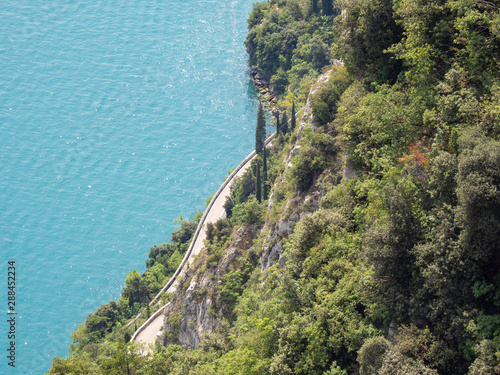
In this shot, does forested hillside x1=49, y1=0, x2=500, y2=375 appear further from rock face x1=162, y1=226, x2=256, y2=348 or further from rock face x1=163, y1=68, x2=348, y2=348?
rock face x1=162, y1=226, x2=256, y2=348

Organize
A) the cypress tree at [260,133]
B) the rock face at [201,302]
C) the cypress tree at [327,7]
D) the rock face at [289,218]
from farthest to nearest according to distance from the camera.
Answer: the cypress tree at [327,7], the cypress tree at [260,133], the rock face at [201,302], the rock face at [289,218]

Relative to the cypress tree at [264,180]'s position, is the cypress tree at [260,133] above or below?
above

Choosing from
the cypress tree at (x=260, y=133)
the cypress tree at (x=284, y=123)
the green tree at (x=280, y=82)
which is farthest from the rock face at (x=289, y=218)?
the green tree at (x=280, y=82)

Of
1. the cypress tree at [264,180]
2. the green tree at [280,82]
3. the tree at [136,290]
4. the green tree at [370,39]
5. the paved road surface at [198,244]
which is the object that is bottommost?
Result: the tree at [136,290]

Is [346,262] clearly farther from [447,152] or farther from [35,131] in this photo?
[35,131]

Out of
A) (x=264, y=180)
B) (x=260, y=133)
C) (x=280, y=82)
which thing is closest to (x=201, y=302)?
(x=264, y=180)

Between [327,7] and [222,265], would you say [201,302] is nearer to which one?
[222,265]

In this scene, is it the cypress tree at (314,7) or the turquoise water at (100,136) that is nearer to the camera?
the turquoise water at (100,136)

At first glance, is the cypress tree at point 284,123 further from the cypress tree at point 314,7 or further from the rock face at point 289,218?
the rock face at point 289,218
